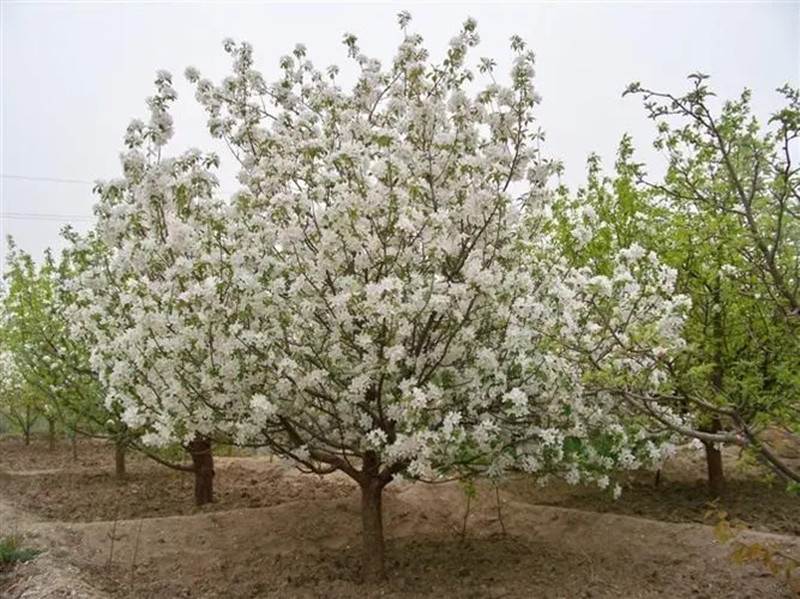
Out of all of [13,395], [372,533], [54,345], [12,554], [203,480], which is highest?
[54,345]

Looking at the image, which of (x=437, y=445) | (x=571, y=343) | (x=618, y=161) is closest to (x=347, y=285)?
(x=437, y=445)

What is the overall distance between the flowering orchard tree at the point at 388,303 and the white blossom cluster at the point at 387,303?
19mm

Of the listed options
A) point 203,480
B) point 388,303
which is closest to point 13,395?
point 203,480

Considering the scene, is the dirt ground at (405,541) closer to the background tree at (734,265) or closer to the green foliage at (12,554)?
the green foliage at (12,554)

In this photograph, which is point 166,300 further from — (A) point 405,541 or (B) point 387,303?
(A) point 405,541

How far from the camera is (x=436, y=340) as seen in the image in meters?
6.12

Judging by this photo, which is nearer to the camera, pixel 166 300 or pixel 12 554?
pixel 166 300

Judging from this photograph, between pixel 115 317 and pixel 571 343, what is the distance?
14.2 feet

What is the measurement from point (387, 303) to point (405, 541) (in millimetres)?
4144

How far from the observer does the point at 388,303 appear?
520 centimetres

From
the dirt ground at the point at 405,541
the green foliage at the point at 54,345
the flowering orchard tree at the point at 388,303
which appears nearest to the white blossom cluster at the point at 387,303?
the flowering orchard tree at the point at 388,303

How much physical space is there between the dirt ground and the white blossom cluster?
126 centimetres

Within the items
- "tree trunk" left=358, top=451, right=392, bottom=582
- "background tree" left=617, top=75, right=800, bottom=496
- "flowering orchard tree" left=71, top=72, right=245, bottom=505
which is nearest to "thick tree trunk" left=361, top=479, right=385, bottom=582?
"tree trunk" left=358, top=451, right=392, bottom=582

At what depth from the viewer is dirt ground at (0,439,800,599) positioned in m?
6.84
